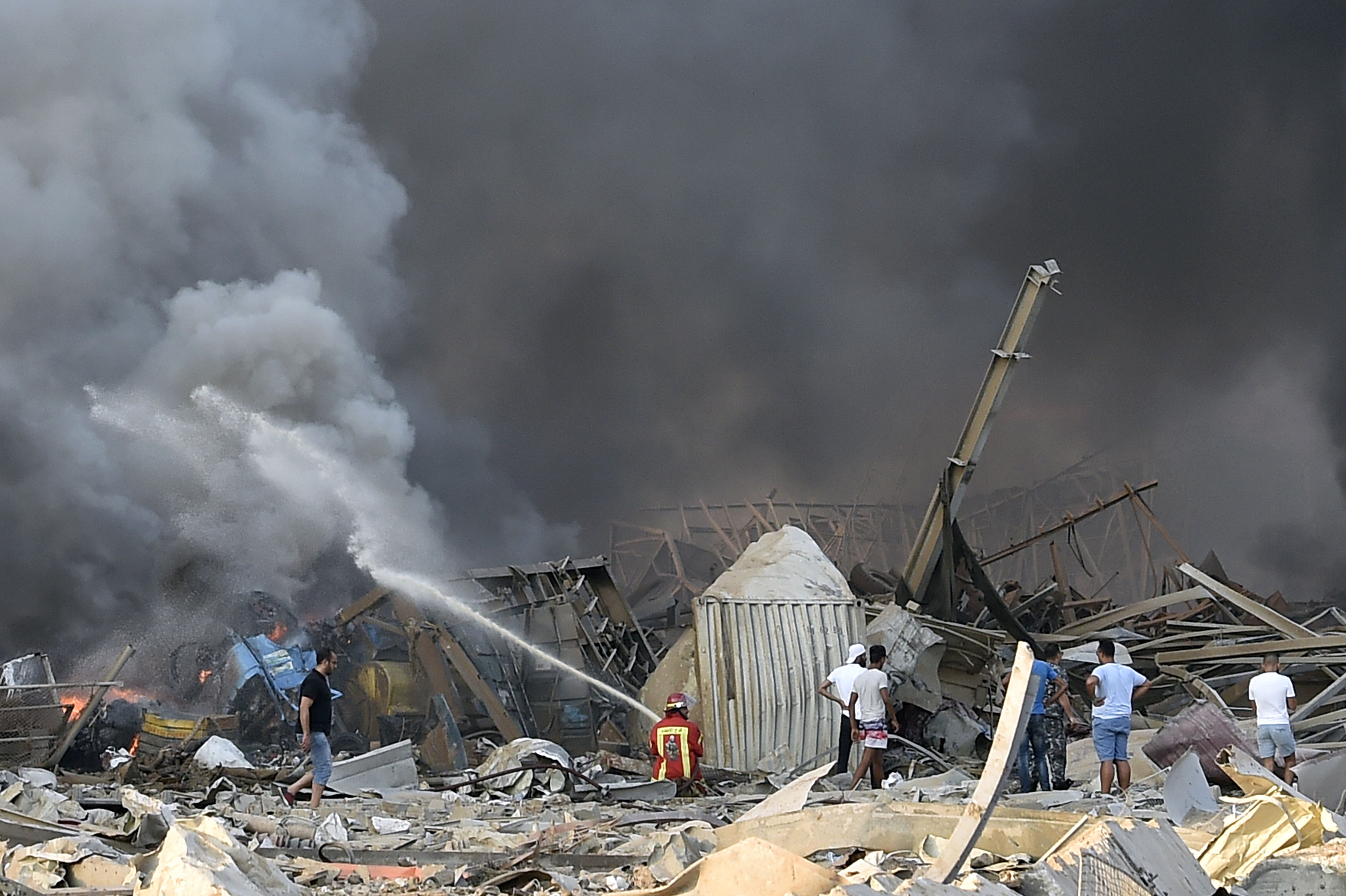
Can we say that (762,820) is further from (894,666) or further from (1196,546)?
(1196,546)

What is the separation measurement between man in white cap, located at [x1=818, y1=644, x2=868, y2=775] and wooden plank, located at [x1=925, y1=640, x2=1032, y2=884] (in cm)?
624

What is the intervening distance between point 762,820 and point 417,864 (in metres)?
1.64

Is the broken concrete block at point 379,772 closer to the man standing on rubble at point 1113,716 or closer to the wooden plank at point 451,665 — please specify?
the wooden plank at point 451,665

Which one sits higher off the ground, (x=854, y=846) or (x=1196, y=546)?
(x=1196, y=546)

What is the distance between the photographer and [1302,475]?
26.3m

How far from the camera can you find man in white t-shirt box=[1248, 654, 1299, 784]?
866cm

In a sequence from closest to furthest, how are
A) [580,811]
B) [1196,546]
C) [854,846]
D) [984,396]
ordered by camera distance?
[854,846], [580,811], [984,396], [1196,546]

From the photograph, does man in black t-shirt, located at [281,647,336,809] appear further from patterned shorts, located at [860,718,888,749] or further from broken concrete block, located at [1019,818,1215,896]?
broken concrete block, located at [1019,818,1215,896]

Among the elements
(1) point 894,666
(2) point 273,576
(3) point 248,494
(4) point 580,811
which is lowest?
(4) point 580,811

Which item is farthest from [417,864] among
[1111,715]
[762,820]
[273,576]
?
[273,576]

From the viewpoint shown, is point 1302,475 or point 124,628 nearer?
point 124,628

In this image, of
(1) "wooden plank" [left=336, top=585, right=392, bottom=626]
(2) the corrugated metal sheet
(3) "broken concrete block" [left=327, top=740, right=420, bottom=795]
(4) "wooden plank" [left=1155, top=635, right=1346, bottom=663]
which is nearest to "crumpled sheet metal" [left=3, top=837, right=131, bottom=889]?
(3) "broken concrete block" [left=327, top=740, right=420, bottom=795]

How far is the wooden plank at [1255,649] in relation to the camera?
12.0 metres

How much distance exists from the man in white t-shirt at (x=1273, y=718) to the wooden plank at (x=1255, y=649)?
12.2ft
